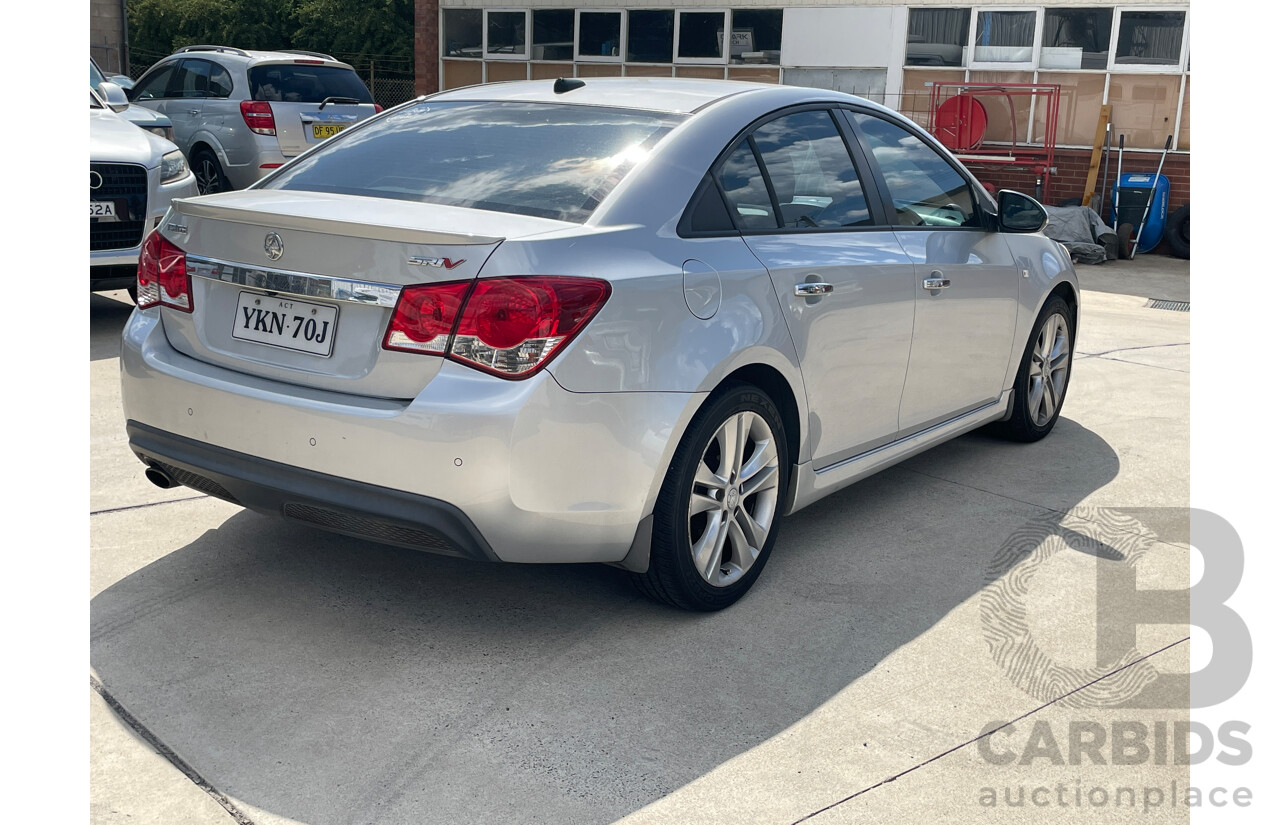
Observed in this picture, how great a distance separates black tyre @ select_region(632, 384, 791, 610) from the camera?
349 cm

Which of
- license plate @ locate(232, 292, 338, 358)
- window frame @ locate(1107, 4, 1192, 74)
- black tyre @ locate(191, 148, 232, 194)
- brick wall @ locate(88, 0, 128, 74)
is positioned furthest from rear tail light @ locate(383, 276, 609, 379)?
brick wall @ locate(88, 0, 128, 74)

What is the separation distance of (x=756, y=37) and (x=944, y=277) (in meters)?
15.2

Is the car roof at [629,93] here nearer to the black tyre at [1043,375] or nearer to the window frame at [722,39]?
the black tyre at [1043,375]

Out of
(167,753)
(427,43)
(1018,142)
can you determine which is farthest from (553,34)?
(167,753)

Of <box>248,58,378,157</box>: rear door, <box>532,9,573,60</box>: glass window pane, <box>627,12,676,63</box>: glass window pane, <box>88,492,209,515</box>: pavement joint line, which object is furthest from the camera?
<box>532,9,573,60</box>: glass window pane

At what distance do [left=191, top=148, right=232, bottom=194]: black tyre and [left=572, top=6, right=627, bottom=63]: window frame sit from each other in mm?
9106

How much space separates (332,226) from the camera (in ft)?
10.5

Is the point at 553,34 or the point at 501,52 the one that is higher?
the point at 553,34

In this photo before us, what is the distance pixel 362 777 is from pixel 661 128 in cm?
207

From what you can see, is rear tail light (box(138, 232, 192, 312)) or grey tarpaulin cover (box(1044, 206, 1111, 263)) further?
grey tarpaulin cover (box(1044, 206, 1111, 263))

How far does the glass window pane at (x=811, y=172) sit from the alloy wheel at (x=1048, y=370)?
1769mm

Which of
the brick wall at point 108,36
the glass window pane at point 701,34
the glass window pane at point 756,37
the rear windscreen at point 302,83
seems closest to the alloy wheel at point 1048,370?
the rear windscreen at point 302,83

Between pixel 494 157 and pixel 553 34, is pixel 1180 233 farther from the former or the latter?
pixel 494 157

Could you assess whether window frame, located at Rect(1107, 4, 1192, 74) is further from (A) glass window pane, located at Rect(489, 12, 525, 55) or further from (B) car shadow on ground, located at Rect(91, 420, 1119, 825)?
(B) car shadow on ground, located at Rect(91, 420, 1119, 825)
